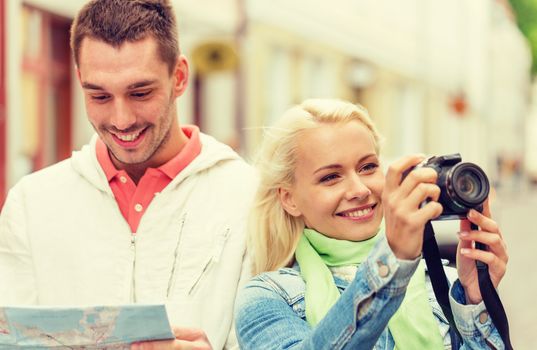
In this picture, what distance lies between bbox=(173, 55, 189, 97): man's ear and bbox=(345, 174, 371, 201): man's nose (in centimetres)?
78

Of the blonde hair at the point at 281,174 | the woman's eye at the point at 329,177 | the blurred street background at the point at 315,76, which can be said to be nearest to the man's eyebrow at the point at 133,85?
the blonde hair at the point at 281,174

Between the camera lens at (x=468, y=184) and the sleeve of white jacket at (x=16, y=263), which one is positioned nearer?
the camera lens at (x=468, y=184)

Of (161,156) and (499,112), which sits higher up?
(161,156)

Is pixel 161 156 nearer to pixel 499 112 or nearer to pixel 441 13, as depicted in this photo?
pixel 441 13

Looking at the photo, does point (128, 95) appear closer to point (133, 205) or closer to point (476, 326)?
point (133, 205)

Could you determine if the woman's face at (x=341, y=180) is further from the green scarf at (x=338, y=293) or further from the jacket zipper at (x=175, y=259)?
the jacket zipper at (x=175, y=259)

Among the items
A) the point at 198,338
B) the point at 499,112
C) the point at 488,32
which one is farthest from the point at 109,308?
the point at 499,112

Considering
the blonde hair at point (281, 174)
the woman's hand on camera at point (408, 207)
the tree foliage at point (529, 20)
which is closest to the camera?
the woman's hand on camera at point (408, 207)

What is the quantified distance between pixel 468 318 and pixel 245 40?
16.7 m

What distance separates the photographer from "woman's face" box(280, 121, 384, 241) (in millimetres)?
2650

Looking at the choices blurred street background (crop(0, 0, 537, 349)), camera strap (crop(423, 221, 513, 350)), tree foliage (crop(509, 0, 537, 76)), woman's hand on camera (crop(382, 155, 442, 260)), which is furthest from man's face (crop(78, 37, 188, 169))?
tree foliage (crop(509, 0, 537, 76))

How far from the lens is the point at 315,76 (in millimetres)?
23797

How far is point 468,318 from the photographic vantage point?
98.0 inches

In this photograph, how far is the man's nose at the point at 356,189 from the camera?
2.62 meters
